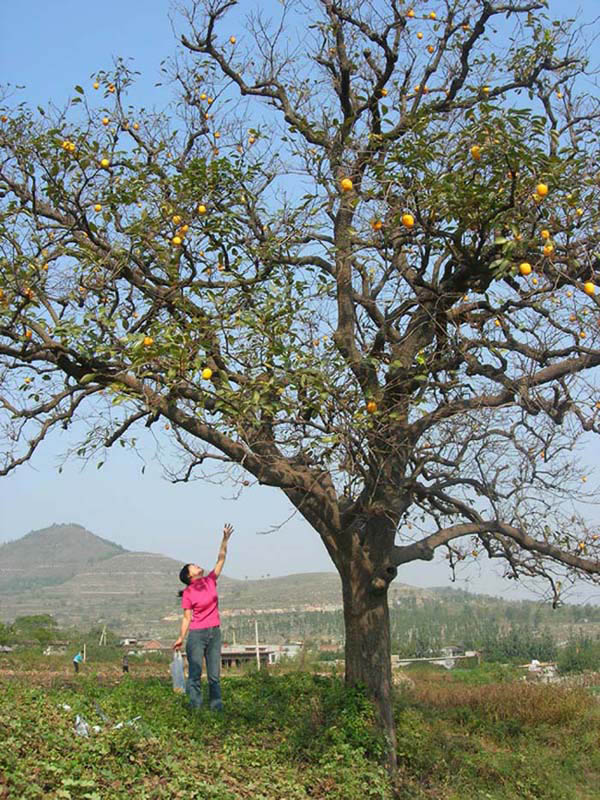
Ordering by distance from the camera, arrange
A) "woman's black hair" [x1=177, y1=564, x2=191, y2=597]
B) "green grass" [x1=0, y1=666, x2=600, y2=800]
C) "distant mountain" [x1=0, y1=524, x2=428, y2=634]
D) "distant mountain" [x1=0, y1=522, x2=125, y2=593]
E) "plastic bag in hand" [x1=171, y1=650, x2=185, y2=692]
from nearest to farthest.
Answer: "green grass" [x1=0, y1=666, x2=600, y2=800] < "woman's black hair" [x1=177, y1=564, x2=191, y2=597] < "plastic bag in hand" [x1=171, y1=650, x2=185, y2=692] < "distant mountain" [x1=0, y1=524, x2=428, y2=634] < "distant mountain" [x1=0, y1=522, x2=125, y2=593]

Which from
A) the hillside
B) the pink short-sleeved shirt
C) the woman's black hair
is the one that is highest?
the woman's black hair

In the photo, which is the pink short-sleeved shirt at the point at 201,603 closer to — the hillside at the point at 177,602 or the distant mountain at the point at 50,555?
the hillside at the point at 177,602

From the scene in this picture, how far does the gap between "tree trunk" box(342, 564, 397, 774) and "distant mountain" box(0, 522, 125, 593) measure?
116478 millimetres

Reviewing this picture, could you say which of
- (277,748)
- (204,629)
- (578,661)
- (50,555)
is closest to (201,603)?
(204,629)

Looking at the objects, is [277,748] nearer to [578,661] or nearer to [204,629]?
[204,629]

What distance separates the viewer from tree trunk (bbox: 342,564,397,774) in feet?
22.0

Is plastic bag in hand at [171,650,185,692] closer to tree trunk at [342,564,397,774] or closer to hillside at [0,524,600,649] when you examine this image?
tree trunk at [342,564,397,774]

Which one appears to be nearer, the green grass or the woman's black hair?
the green grass

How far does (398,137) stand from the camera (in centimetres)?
655

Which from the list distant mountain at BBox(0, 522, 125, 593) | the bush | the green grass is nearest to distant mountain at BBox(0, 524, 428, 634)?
distant mountain at BBox(0, 522, 125, 593)

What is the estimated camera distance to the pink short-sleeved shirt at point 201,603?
661 centimetres

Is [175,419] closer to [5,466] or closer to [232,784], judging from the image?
[5,466]

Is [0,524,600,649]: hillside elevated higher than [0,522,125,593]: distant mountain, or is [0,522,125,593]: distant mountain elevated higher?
[0,522,125,593]: distant mountain

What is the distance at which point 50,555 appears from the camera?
471ft
